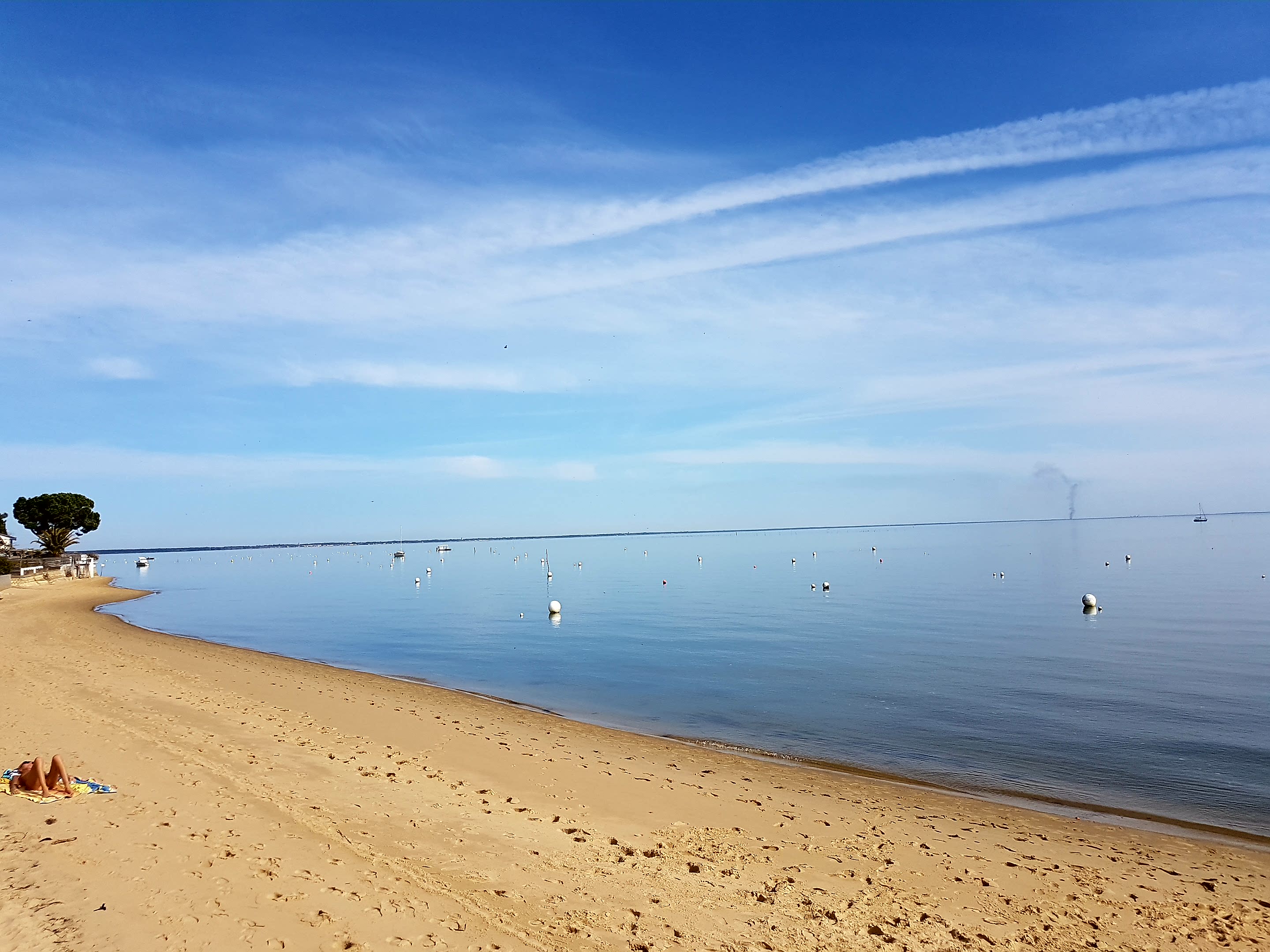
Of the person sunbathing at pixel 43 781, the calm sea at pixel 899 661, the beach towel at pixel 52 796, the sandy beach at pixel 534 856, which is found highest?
the person sunbathing at pixel 43 781

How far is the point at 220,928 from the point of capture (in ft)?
25.8

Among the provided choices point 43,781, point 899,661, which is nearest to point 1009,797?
point 43,781

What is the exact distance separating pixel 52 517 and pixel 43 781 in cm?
11996

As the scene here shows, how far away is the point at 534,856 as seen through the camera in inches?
422

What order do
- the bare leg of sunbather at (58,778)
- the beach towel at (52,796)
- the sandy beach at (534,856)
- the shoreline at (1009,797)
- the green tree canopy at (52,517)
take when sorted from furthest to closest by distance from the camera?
the green tree canopy at (52,517), the shoreline at (1009,797), the bare leg of sunbather at (58,778), the beach towel at (52,796), the sandy beach at (534,856)

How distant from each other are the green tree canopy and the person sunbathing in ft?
390

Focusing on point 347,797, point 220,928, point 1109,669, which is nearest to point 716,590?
point 1109,669

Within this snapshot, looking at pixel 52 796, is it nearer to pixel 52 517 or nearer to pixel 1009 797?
pixel 1009 797

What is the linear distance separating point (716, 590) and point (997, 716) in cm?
5528

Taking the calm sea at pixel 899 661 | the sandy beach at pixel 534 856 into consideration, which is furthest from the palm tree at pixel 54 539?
the sandy beach at pixel 534 856

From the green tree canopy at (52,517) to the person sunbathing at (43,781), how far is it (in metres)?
119

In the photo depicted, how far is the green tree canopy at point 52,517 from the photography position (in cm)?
10750

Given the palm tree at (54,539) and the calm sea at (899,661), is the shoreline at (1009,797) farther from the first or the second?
the palm tree at (54,539)

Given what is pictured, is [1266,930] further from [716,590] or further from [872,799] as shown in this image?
[716,590]
